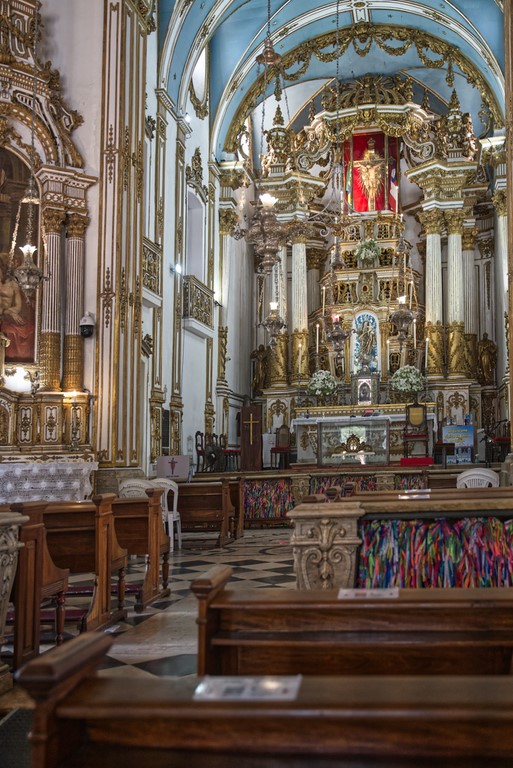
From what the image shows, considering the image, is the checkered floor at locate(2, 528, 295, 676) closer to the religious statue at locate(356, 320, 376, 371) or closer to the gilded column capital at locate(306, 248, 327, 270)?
the religious statue at locate(356, 320, 376, 371)

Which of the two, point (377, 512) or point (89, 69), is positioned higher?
point (89, 69)

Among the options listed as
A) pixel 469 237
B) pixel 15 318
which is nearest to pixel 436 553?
pixel 15 318

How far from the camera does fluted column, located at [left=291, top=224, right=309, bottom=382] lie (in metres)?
21.3

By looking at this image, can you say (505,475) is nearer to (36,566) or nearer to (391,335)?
(36,566)

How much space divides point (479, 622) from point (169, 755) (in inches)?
45.1

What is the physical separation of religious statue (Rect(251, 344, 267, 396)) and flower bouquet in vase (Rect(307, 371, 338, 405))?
202cm

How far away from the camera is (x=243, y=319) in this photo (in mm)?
21906

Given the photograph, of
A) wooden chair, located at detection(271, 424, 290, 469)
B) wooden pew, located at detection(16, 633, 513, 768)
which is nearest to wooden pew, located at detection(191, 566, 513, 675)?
wooden pew, located at detection(16, 633, 513, 768)

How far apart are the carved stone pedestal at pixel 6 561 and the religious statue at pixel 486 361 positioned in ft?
58.0

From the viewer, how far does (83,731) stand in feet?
5.25

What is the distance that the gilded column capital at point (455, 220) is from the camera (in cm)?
2077

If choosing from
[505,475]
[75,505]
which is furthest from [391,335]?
[75,505]

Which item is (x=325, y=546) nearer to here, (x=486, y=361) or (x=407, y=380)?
(x=407, y=380)

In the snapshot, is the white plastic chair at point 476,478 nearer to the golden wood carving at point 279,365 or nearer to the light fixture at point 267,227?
the light fixture at point 267,227
